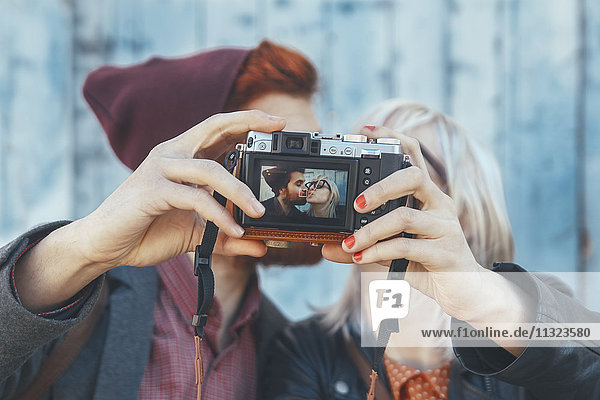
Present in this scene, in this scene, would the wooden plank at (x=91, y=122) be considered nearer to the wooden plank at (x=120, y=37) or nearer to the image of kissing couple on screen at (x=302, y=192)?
the wooden plank at (x=120, y=37)

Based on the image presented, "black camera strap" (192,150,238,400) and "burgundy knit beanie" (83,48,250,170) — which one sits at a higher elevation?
"burgundy knit beanie" (83,48,250,170)

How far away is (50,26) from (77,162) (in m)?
0.35

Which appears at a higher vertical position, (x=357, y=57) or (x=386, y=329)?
(x=357, y=57)

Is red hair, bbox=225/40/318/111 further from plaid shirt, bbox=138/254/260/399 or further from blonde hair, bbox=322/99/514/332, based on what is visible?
plaid shirt, bbox=138/254/260/399

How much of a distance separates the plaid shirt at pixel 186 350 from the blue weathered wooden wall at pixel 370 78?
0.48 m

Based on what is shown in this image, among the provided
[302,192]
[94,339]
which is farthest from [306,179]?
[94,339]

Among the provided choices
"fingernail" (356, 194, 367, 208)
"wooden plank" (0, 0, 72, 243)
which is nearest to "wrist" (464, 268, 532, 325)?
"fingernail" (356, 194, 367, 208)

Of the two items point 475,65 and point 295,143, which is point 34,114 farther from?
point 475,65

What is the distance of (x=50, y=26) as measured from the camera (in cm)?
156

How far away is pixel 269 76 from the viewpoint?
47.3 inches

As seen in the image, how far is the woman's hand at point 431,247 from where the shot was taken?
2.64 ft

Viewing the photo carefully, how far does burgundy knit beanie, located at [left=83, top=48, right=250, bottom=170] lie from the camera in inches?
46.0

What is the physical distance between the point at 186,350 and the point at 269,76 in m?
0.54

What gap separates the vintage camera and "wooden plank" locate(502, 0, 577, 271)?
2.68 ft
